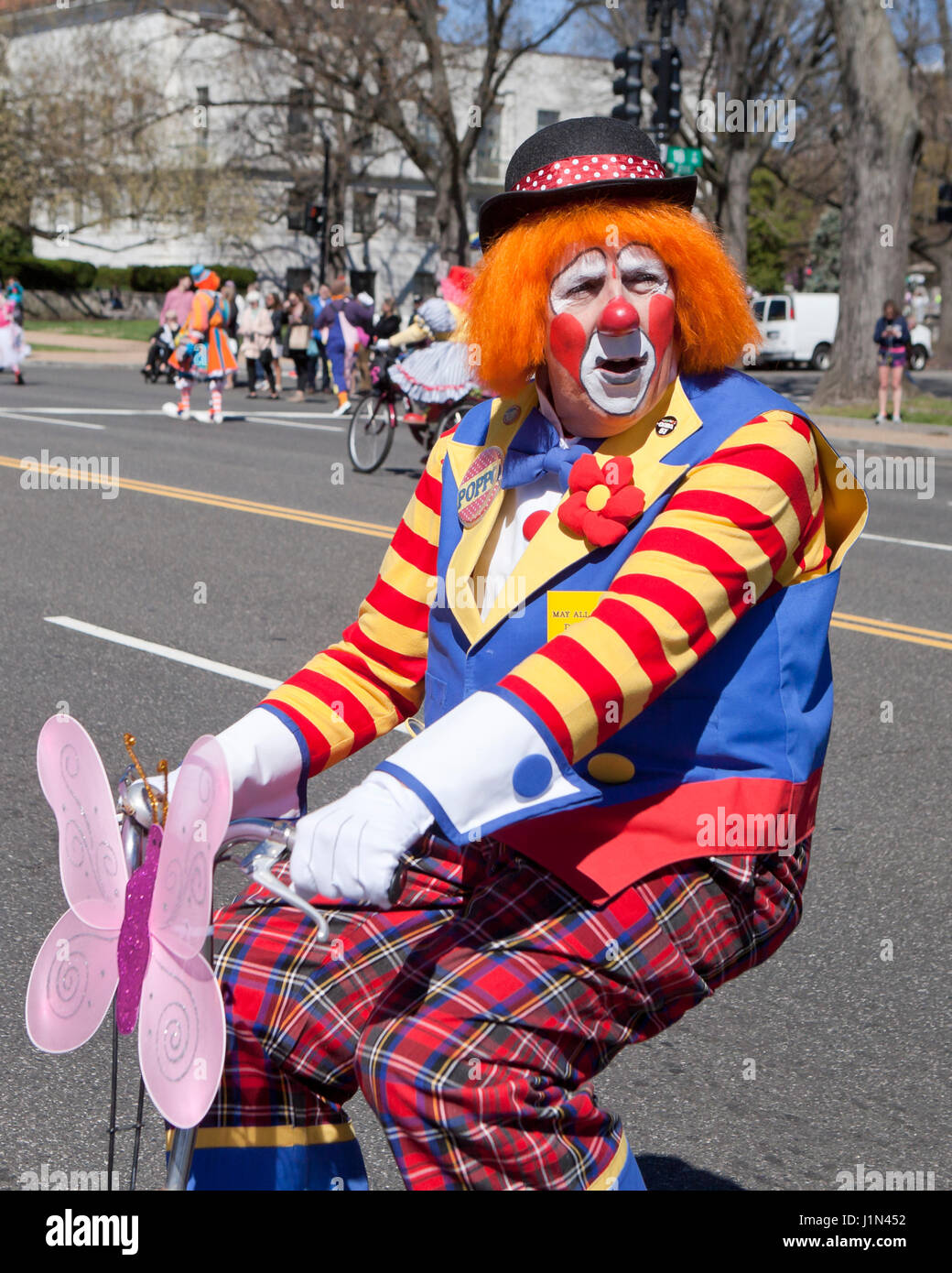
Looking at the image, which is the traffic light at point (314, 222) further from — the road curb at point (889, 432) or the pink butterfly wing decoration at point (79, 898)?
the pink butterfly wing decoration at point (79, 898)

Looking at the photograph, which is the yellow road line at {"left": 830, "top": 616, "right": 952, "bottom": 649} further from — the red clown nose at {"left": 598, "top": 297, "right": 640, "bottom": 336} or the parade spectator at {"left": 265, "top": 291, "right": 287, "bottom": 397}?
the parade spectator at {"left": 265, "top": 291, "right": 287, "bottom": 397}

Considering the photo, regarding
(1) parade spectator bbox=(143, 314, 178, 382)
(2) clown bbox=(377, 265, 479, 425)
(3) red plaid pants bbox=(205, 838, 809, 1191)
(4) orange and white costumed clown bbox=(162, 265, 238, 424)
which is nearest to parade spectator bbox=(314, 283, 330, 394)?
(1) parade spectator bbox=(143, 314, 178, 382)

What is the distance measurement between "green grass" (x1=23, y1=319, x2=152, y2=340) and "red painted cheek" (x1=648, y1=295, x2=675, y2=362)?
4046 cm

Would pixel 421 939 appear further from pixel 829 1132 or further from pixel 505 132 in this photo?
pixel 505 132

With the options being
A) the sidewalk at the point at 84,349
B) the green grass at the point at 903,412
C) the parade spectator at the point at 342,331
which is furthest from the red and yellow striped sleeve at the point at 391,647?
the sidewalk at the point at 84,349

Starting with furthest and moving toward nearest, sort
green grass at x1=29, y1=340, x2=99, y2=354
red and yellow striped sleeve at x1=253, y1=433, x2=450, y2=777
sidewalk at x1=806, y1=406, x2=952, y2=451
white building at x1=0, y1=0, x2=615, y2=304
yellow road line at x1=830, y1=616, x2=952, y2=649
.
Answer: white building at x1=0, y1=0, x2=615, y2=304, green grass at x1=29, y1=340, x2=99, y2=354, sidewalk at x1=806, y1=406, x2=952, y2=451, yellow road line at x1=830, y1=616, x2=952, y2=649, red and yellow striped sleeve at x1=253, y1=433, x2=450, y2=777

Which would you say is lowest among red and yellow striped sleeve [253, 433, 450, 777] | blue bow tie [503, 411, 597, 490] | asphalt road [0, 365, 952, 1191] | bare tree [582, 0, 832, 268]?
asphalt road [0, 365, 952, 1191]

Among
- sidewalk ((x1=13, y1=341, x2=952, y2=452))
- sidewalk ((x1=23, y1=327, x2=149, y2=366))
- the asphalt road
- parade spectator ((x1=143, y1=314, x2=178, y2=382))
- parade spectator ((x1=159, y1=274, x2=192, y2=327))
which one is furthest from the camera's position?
sidewalk ((x1=23, y1=327, x2=149, y2=366))

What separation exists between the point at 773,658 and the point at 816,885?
2509 millimetres

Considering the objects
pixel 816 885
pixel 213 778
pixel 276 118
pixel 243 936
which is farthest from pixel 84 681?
pixel 276 118

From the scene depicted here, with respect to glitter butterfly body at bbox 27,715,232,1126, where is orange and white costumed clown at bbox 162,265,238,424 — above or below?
above

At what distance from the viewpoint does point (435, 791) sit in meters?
1.64

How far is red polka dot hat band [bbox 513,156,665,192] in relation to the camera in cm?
205

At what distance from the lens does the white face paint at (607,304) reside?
2.03 meters
